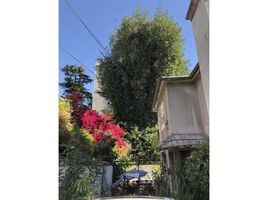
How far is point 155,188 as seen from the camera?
1.89 m

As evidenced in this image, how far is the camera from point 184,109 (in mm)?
2150

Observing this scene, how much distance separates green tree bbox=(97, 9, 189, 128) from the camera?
207cm

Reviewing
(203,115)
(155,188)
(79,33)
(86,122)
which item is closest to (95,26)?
(79,33)

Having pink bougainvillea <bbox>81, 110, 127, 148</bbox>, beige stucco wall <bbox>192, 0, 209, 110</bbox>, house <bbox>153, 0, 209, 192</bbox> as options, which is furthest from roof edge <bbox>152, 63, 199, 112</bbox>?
pink bougainvillea <bbox>81, 110, 127, 148</bbox>

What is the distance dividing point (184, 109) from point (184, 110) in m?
0.01

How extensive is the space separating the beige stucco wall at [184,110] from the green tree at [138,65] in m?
0.12

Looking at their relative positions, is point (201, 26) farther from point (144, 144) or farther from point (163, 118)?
point (144, 144)

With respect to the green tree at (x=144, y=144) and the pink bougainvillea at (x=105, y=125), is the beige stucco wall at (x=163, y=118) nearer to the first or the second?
the green tree at (x=144, y=144)

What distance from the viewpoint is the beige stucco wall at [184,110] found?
6.75ft

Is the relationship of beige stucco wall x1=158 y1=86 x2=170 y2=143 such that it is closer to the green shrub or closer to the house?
the house

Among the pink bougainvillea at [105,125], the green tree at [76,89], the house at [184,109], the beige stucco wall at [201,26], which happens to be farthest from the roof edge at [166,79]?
the green tree at [76,89]
